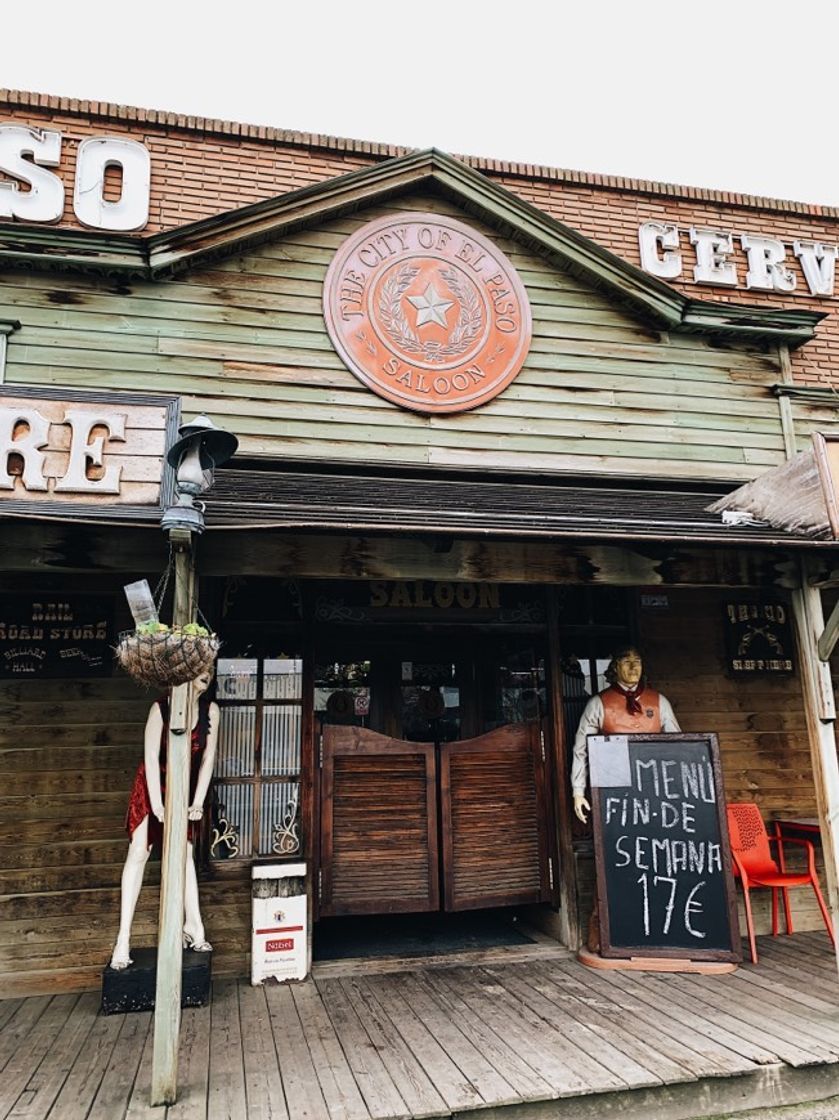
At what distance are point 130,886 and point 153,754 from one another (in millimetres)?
804

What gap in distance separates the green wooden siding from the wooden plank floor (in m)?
3.69

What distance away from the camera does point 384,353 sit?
6.25 metres

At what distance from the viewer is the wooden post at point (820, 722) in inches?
178

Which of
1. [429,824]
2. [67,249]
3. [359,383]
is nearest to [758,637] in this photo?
[429,824]

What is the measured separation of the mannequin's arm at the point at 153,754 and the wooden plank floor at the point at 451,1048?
1.23 metres

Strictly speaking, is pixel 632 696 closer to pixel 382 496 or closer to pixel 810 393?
pixel 382 496

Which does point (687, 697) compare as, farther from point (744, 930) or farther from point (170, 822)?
point (170, 822)

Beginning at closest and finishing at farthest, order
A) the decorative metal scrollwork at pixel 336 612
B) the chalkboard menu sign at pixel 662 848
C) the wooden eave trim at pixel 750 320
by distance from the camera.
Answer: the chalkboard menu sign at pixel 662 848, the decorative metal scrollwork at pixel 336 612, the wooden eave trim at pixel 750 320

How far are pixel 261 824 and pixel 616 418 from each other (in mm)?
4315

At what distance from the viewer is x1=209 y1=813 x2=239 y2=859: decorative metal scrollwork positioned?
5223 millimetres

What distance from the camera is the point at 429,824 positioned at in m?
5.53

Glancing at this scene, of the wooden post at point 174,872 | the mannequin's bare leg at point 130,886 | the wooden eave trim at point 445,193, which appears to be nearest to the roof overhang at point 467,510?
the wooden post at point 174,872

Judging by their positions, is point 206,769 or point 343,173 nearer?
point 206,769

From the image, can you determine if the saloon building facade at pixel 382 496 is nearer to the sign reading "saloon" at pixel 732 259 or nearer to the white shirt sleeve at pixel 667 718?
the sign reading "saloon" at pixel 732 259
